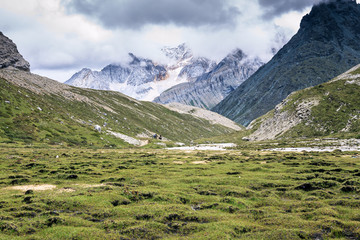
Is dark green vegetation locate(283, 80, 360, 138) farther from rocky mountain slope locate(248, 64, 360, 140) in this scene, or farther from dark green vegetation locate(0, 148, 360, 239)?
dark green vegetation locate(0, 148, 360, 239)

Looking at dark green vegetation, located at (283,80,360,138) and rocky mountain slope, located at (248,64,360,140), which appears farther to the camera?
rocky mountain slope, located at (248,64,360,140)

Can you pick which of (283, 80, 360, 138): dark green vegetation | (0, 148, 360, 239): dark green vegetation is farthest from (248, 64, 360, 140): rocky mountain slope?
(0, 148, 360, 239): dark green vegetation

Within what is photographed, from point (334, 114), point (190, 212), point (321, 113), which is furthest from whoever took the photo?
point (321, 113)

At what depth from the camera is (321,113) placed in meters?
156

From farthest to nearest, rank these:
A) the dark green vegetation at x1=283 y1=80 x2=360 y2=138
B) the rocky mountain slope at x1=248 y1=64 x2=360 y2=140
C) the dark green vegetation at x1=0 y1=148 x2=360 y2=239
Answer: the rocky mountain slope at x1=248 y1=64 x2=360 y2=140 → the dark green vegetation at x1=283 y1=80 x2=360 y2=138 → the dark green vegetation at x1=0 y1=148 x2=360 y2=239

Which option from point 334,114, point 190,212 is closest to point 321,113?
point 334,114

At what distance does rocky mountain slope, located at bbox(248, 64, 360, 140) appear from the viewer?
5468 inches

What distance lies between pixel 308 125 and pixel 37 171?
155558 millimetres

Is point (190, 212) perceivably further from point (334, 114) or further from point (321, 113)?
point (321, 113)

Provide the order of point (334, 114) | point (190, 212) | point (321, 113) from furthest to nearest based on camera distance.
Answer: point (321, 113) < point (334, 114) < point (190, 212)

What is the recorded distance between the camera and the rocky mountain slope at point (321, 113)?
456 feet

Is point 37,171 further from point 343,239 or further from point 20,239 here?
point 343,239

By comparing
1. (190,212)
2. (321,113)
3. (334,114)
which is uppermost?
(321,113)

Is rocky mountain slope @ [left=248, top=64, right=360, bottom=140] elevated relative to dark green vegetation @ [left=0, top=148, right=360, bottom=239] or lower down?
elevated
